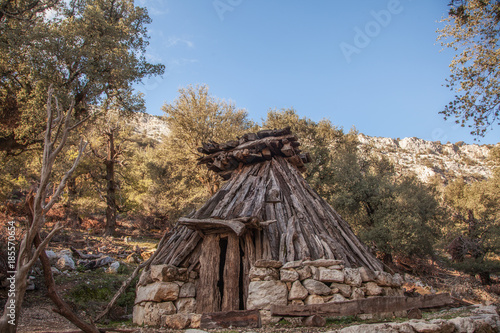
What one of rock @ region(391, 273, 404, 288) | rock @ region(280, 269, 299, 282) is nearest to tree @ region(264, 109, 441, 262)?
rock @ region(391, 273, 404, 288)

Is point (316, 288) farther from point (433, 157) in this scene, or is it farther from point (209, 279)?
point (433, 157)

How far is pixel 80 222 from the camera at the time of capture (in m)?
28.0

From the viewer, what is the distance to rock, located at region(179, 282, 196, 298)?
7.23 meters

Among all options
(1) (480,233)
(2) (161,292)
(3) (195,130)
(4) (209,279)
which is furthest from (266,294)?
(1) (480,233)

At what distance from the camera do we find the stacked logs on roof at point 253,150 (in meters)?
11.1

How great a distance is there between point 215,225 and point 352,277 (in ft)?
11.2

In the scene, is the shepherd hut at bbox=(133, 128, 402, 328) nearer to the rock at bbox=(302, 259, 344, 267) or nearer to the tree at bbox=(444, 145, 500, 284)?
the rock at bbox=(302, 259, 344, 267)

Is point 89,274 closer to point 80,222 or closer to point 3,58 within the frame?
point 3,58

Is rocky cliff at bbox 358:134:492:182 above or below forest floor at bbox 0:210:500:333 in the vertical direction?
above

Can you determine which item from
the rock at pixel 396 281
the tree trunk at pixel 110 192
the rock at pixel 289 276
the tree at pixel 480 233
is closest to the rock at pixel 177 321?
the rock at pixel 289 276

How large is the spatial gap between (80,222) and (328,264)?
27804mm

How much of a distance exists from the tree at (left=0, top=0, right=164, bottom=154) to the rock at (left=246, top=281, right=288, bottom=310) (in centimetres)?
1044

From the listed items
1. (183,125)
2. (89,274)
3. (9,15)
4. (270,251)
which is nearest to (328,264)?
(270,251)

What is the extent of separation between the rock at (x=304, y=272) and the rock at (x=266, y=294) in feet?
1.34
